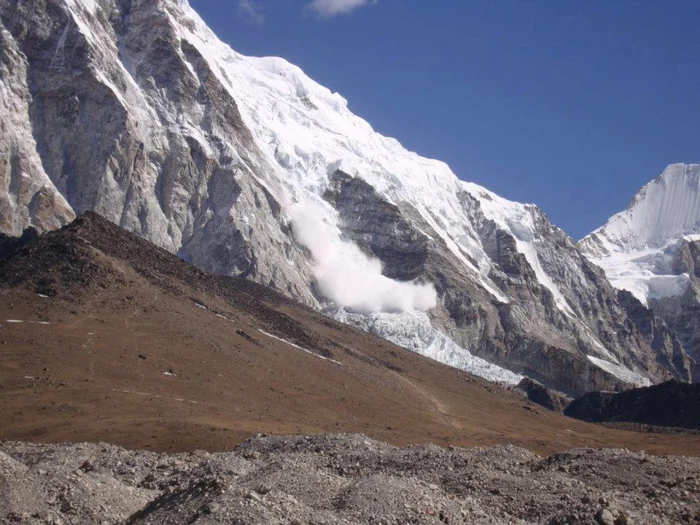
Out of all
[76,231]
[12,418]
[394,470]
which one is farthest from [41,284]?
[394,470]

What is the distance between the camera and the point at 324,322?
19838 cm

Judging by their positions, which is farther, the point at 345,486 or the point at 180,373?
the point at 180,373

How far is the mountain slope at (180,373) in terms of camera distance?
86.6 meters

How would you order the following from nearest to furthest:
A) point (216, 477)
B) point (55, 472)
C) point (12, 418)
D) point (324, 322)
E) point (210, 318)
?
1. point (216, 477)
2. point (55, 472)
3. point (12, 418)
4. point (210, 318)
5. point (324, 322)

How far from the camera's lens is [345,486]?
45.5m

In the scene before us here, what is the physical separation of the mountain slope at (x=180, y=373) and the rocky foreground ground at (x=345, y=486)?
2034cm

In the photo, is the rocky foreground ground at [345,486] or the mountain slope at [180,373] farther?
the mountain slope at [180,373]

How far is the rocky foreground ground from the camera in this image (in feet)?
125

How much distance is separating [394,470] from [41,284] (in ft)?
264

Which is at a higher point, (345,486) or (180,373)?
(345,486)

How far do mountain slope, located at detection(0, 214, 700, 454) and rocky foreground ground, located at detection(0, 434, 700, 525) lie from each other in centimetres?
2034

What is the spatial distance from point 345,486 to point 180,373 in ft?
225

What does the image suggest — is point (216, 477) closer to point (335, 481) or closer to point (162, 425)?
point (335, 481)

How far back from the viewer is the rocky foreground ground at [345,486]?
38000 millimetres
